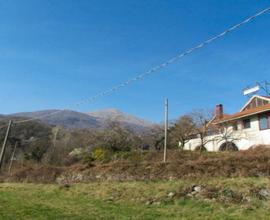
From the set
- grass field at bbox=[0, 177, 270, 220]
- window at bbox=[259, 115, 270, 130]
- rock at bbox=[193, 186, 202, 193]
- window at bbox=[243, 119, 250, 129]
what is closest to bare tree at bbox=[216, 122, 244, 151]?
window at bbox=[243, 119, 250, 129]

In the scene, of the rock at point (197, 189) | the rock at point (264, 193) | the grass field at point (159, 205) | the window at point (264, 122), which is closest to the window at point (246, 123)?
the window at point (264, 122)

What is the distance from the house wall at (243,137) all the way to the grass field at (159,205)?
19.3m

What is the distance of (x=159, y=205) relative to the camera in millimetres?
14211

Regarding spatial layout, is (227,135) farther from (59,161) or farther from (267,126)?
(59,161)

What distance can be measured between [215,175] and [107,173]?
8.29 meters

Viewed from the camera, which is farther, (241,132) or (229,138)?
(229,138)

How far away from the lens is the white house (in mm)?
35438

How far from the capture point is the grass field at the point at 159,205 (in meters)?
11.9

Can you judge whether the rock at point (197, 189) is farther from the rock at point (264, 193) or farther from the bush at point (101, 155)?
the bush at point (101, 155)

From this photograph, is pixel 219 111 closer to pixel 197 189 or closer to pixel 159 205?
pixel 197 189

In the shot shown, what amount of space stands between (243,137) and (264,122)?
2.65 m

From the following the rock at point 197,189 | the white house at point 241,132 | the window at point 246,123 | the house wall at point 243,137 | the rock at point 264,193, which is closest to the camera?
the rock at point 264,193

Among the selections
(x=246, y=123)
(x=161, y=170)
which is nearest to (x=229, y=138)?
(x=246, y=123)

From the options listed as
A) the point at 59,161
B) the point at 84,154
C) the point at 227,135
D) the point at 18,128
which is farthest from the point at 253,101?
the point at 18,128
